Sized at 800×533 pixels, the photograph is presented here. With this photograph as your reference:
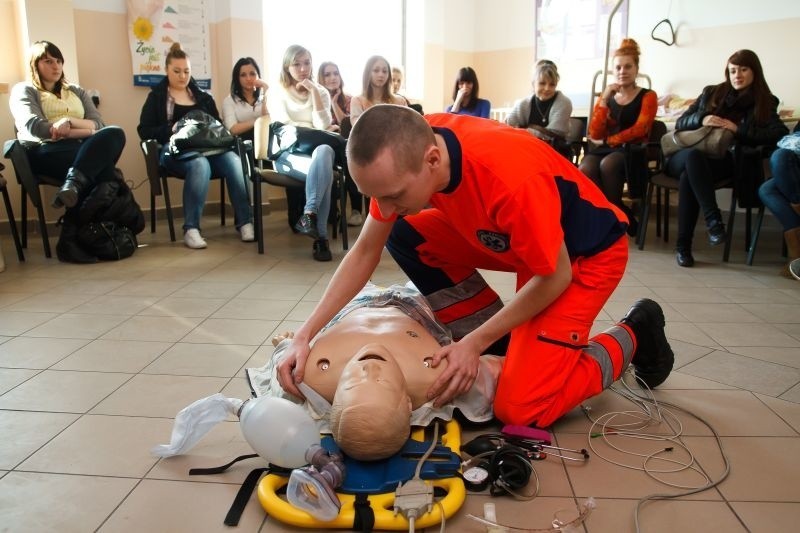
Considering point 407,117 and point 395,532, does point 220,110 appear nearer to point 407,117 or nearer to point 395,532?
point 407,117

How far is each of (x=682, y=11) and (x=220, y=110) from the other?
3.70 m

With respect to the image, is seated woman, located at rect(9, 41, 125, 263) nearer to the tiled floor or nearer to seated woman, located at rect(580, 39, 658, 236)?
the tiled floor

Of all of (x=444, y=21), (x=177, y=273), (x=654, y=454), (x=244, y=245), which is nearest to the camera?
(x=654, y=454)

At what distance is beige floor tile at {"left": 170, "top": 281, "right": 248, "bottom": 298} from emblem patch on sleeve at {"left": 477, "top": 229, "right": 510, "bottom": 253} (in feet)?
5.55

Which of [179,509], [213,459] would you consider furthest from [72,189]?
[179,509]

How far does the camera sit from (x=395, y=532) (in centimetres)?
126

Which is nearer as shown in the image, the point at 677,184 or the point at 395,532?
the point at 395,532

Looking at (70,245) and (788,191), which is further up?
(788,191)

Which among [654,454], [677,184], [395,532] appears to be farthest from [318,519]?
[677,184]

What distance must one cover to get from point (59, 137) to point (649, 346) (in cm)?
338

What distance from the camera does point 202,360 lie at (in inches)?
85.4

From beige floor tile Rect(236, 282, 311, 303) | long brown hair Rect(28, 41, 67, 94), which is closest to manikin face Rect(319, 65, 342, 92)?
long brown hair Rect(28, 41, 67, 94)

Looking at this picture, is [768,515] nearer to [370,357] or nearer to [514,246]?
[514,246]

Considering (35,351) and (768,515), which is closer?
(768,515)
